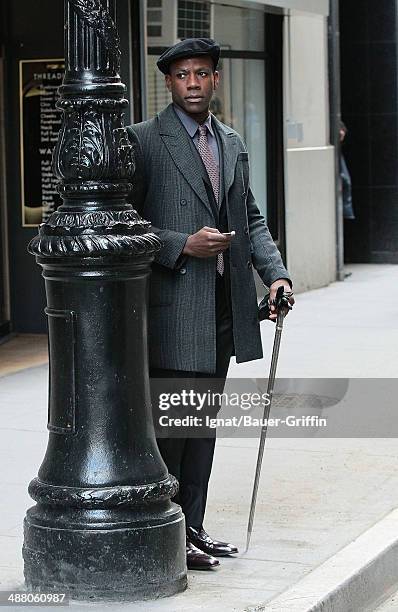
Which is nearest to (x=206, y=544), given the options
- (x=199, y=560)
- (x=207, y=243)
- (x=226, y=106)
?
(x=199, y=560)

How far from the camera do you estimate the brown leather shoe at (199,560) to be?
554 centimetres

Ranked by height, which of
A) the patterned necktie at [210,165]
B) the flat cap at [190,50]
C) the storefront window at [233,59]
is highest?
the storefront window at [233,59]

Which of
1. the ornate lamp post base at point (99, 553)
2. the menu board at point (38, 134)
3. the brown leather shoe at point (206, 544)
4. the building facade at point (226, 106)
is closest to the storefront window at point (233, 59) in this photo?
the building facade at point (226, 106)

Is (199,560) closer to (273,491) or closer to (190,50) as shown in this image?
(273,491)

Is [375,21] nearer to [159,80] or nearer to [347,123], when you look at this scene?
[347,123]

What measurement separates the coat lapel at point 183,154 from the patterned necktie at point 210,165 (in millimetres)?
75

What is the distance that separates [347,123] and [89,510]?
44.6 feet

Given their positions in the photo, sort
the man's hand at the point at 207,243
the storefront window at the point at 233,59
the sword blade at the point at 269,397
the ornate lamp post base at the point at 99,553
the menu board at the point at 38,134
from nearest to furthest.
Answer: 1. the ornate lamp post base at the point at 99,553
2. the man's hand at the point at 207,243
3. the sword blade at the point at 269,397
4. the menu board at the point at 38,134
5. the storefront window at the point at 233,59

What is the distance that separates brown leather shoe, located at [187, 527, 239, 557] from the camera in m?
5.68

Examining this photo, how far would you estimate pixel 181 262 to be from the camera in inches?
212

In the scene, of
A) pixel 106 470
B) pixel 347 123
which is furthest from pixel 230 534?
pixel 347 123

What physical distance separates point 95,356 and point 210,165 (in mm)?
1027

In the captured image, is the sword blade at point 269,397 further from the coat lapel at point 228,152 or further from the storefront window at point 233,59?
the storefront window at point 233,59

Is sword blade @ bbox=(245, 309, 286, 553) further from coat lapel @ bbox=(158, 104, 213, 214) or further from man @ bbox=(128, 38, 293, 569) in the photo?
coat lapel @ bbox=(158, 104, 213, 214)
